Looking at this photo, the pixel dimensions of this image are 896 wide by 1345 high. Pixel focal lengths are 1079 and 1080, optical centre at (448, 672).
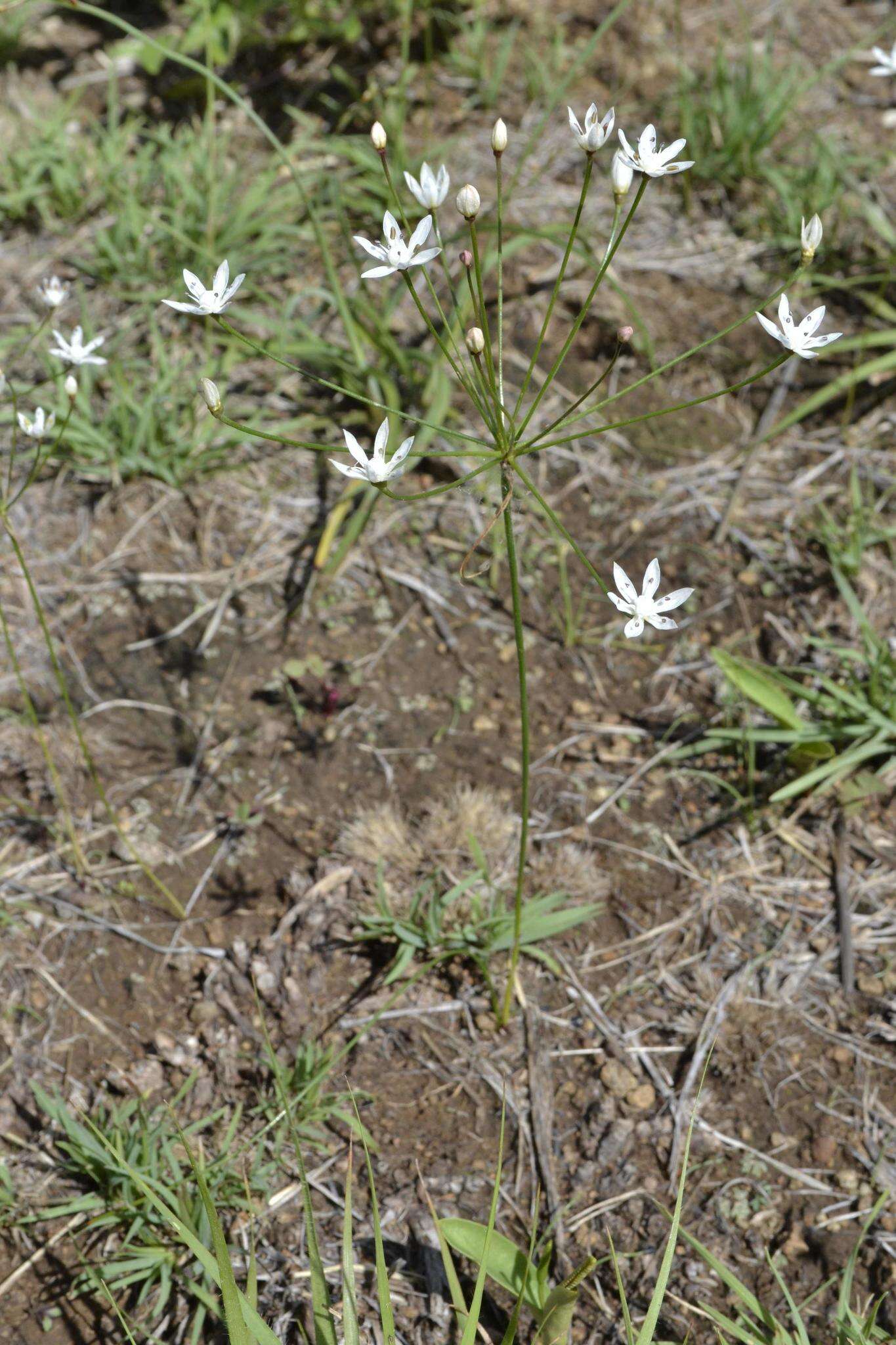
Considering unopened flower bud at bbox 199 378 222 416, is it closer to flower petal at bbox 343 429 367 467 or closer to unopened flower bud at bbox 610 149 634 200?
flower petal at bbox 343 429 367 467

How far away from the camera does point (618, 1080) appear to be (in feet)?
7.11

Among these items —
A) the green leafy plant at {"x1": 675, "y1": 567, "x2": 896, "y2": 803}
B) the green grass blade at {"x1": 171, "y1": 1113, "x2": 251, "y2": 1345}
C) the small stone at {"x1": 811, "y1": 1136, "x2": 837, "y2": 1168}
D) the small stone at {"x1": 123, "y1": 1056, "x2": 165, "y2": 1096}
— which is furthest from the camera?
the green leafy plant at {"x1": 675, "y1": 567, "x2": 896, "y2": 803}

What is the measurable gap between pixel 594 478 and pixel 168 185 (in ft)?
5.66

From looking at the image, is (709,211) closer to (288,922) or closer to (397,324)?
(397,324)

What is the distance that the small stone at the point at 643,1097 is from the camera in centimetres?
214

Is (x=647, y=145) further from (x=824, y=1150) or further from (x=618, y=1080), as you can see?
(x=824, y=1150)

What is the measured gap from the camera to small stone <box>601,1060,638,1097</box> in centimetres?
216

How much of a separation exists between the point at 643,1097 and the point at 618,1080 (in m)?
0.06

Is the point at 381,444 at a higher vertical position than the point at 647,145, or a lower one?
lower

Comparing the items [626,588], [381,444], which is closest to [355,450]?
[381,444]

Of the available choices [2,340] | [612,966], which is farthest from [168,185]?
[612,966]

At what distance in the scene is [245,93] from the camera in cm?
408

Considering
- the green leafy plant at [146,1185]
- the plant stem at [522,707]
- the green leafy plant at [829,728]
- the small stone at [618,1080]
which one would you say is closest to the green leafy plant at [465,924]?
the plant stem at [522,707]

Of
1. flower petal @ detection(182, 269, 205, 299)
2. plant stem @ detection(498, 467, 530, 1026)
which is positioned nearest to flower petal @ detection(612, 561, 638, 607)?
plant stem @ detection(498, 467, 530, 1026)
